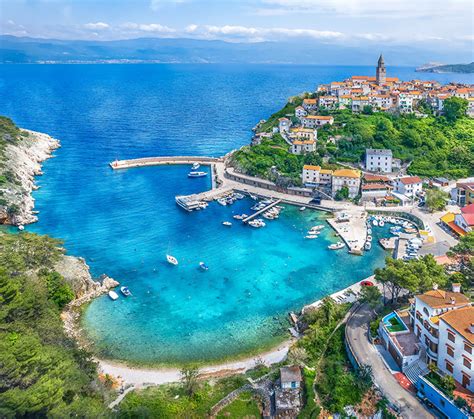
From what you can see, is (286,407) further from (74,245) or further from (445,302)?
(74,245)

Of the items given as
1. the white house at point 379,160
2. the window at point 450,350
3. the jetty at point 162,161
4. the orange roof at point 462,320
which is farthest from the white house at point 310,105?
the window at point 450,350

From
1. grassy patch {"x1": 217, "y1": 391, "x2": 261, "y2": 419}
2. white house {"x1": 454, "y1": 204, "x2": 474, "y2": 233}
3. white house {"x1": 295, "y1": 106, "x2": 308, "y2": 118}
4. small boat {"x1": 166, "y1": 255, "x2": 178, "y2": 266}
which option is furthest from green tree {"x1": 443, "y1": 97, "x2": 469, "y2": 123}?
grassy patch {"x1": 217, "y1": 391, "x2": 261, "y2": 419}

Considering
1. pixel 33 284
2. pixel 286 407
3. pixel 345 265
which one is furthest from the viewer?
pixel 345 265

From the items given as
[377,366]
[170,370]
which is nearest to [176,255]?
[170,370]

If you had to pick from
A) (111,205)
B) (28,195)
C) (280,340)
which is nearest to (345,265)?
(280,340)

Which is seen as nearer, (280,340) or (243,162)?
(280,340)

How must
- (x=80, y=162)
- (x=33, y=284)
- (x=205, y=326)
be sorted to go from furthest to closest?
(x=80, y=162)
(x=205, y=326)
(x=33, y=284)

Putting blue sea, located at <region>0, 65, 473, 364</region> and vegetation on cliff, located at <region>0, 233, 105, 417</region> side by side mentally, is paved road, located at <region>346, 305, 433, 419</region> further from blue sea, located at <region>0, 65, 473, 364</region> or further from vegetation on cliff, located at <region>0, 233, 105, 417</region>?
vegetation on cliff, located at <region>0, 233, 105, 417</region>
